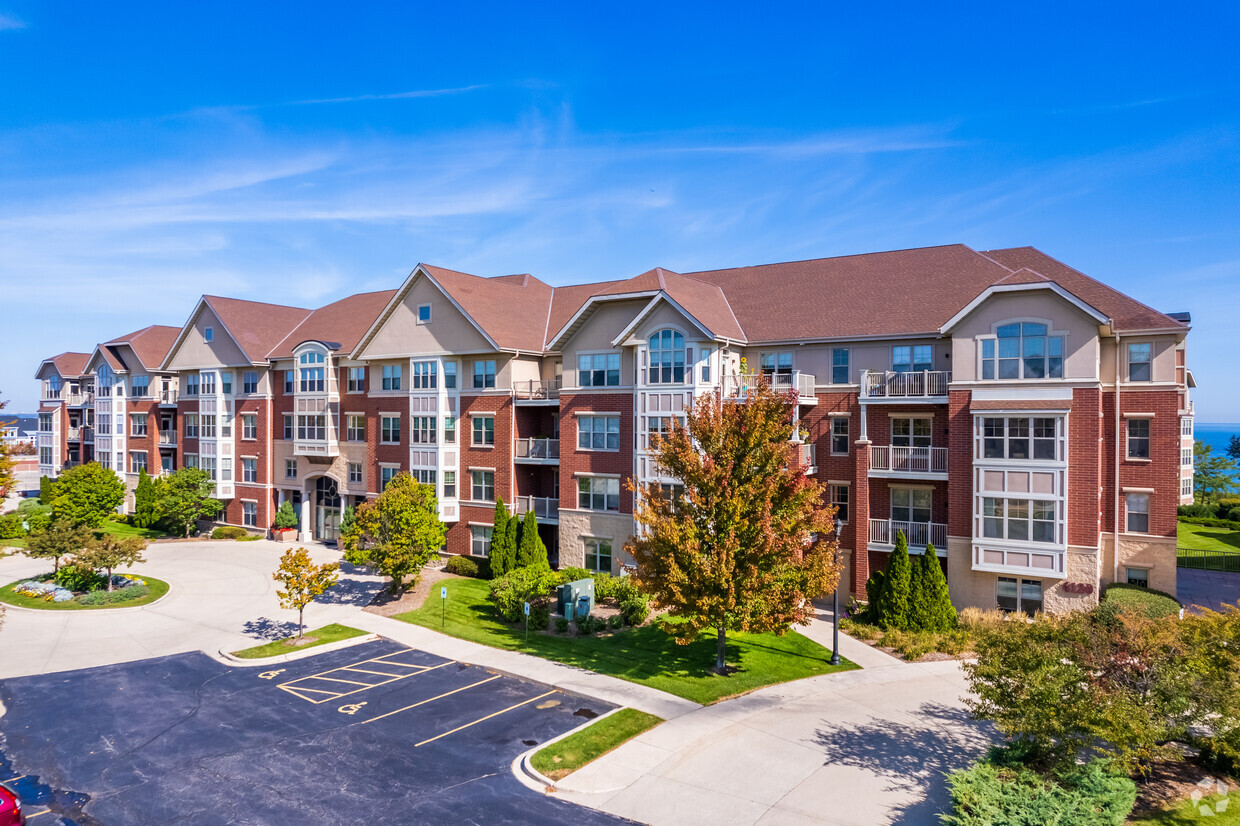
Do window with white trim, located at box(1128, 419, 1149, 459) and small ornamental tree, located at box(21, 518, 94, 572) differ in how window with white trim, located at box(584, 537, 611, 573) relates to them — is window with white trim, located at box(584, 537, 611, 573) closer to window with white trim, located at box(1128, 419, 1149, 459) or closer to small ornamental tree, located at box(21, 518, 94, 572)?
window with white trim, located at box(1128, 419, 1149, 459)

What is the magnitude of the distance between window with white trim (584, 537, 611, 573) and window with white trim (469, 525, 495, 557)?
5.81 m

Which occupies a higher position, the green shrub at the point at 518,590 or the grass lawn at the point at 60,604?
the green shrub at the point at 518,590

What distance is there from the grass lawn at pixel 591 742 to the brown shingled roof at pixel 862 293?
17984mm

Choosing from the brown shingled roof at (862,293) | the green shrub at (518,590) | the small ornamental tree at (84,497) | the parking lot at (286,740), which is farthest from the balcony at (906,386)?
the small ornamental tree at (84,497)

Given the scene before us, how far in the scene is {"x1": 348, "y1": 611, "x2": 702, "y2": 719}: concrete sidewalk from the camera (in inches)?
794

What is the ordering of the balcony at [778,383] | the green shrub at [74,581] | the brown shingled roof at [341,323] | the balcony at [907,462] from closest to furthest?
the balcony at [907,462] → the balcony at [778,383] → the green shrub at [74,581] → the brown shingled roof at [341,323]

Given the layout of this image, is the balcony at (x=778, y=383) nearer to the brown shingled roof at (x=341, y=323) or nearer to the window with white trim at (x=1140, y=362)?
the window with white trim at (x=1140, y=362)

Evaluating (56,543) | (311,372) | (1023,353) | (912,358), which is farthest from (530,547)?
(1023,353)

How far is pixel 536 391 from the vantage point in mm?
36562

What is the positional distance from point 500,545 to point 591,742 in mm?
17342

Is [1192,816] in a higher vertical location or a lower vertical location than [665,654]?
higher

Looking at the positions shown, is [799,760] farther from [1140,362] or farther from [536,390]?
[536,390]

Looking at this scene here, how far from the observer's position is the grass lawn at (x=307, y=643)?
2445 cm

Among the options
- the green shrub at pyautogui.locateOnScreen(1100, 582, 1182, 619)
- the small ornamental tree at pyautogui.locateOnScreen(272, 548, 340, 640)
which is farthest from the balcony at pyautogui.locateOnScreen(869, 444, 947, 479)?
the small ornamental tree at pyautogui.locateOnScreen(272, 548, 340, 640)
